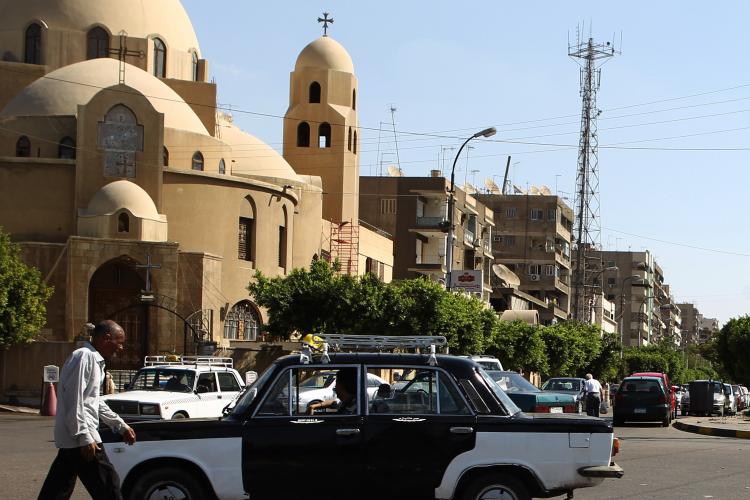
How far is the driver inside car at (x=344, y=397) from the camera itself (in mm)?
10438

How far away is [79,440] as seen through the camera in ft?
28.2

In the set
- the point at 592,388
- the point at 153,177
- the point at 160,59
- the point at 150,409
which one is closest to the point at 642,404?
the point at 592,388

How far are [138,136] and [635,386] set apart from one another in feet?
86.3

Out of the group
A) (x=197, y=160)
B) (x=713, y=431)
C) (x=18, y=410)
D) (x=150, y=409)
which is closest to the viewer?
(x=150, y=409)

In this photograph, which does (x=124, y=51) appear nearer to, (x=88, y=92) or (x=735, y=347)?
(x=88, y=92)

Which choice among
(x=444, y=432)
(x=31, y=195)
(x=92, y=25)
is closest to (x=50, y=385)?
(x=31, y=195)

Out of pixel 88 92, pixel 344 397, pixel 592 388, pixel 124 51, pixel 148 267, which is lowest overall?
pixel 592 388

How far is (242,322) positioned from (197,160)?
7645mm

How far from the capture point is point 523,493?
33.6 feet

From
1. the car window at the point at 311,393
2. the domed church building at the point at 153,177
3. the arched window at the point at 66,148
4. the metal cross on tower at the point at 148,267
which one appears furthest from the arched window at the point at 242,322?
the car window at the point at 311,393

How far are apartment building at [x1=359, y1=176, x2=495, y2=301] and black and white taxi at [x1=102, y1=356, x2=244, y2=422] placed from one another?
5531 cm

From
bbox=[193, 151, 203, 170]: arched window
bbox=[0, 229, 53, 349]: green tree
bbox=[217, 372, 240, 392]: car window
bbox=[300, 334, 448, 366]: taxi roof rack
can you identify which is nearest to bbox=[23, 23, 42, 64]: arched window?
bbox=[193, 151, 203, 170]: arched window

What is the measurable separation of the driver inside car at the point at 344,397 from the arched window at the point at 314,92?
5801 cm

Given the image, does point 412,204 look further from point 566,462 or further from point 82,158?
point 566,462
